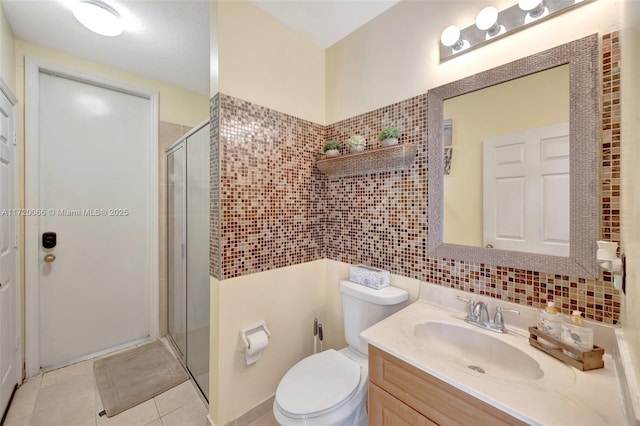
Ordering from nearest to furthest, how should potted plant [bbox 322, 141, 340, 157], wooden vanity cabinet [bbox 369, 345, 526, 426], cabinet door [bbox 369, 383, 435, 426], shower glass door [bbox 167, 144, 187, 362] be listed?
wooden vanity cabinet [bbox 369, 345, 526, 426] → cabinet door [bbox 369, 383, 435, 426] → potted plant [bbox 322, 141, 340, 157] → shower glass door [bbox 167, 144, 187, 362]

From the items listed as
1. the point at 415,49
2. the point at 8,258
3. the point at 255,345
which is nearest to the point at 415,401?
the point at 255,345

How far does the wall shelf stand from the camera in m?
1.30

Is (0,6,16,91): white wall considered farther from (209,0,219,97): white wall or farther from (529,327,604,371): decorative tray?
(529,327,604,371): decorative tray

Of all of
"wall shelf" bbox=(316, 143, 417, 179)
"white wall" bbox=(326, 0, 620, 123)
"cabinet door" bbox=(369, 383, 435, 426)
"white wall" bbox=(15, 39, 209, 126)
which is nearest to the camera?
"cabinet door" bbox=(369, 383, 435, 426)

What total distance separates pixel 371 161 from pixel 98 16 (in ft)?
6.00

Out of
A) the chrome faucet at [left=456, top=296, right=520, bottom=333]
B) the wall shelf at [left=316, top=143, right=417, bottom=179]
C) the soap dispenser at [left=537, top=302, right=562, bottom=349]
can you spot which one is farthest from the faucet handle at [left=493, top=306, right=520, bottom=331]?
the wall shelf at [left=316, top=143, right=417, bottom=179]

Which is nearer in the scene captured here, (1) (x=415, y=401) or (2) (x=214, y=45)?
(1) (x=415, y=401)

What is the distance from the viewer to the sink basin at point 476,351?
896 millimetres

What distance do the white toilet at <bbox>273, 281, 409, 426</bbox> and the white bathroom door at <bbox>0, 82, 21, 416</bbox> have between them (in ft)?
5.63

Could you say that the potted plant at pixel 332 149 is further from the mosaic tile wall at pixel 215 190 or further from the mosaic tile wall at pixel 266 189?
the mosaic tile wall at pixel 215 190

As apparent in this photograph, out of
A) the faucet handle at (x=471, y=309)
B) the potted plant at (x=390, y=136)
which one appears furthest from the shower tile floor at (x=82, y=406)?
the potted plant at (x=390, y=136)

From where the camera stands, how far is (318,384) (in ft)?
3.91

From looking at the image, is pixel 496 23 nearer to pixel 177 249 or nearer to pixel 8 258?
pixel 177 249

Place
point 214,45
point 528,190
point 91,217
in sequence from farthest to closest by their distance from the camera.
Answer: point 91,217 → point 214,45 → point 528,190
